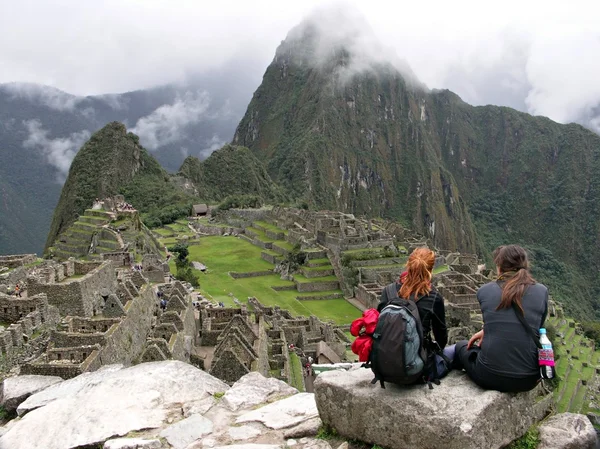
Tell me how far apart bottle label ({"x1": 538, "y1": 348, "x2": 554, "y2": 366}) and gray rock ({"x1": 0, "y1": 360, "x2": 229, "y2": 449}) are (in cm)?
355

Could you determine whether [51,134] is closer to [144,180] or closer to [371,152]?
[144,180]

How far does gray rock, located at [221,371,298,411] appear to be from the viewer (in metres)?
6.04

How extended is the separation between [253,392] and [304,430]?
1.15 meters

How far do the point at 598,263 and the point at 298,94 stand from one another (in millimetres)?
102177

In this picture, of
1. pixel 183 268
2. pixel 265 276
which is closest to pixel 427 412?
pixel 183 268

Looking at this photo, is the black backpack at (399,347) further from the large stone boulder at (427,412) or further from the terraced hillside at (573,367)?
the terraced hillside at (573,367)

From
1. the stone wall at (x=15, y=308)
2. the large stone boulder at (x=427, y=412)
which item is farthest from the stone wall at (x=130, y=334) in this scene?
the large stone boulder at (x=427, y=412)

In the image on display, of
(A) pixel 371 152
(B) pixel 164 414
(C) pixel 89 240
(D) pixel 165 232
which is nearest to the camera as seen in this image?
(B) pixel 164 414

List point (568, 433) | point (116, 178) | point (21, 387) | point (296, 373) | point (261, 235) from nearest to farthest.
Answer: point (568, 433)
point (21, 387)
point (296, 373)
point (261, 235)
point (116, 178)

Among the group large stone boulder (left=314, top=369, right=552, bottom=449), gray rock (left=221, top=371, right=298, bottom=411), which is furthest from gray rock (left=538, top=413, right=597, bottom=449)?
gray rock (left=221, top=371, right=298, bottom=411)

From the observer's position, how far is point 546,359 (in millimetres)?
4613

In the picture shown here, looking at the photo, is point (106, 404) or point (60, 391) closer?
point (106, 404)

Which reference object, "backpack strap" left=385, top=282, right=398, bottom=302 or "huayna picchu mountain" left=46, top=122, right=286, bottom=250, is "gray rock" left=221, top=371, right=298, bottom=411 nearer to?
"backpack strap" left=385, top=282, right=398, bottom=302

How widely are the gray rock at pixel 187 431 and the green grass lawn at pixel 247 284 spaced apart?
889 inches
